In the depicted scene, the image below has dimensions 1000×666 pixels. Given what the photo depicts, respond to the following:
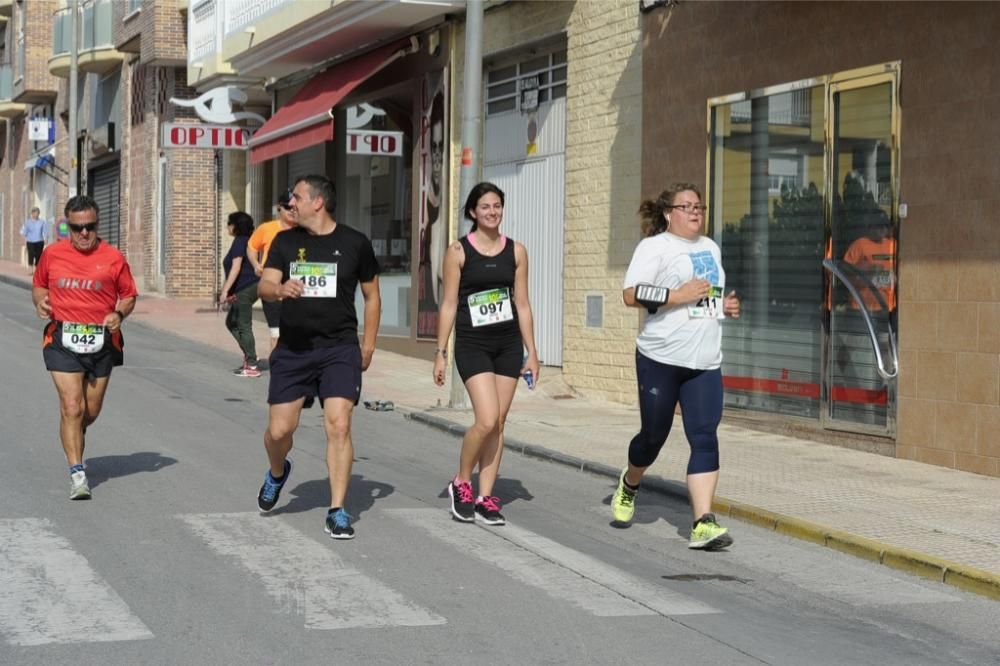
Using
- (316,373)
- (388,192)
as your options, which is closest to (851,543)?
(316,373)

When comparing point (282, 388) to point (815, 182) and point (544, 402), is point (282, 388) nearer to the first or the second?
point (815, 182)

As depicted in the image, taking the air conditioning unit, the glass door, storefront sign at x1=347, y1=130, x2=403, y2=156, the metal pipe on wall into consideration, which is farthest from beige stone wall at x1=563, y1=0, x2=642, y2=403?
the air conditioning unit

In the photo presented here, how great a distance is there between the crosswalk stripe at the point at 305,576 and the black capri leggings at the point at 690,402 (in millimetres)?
1981

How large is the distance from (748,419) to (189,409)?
202 inches

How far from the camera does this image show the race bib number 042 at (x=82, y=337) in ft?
30.3

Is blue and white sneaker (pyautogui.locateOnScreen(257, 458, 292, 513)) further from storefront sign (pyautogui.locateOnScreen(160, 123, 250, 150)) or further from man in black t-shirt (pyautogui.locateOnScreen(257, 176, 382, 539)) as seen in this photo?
storefront sign (pyautogui.locateOnScreen(160, 123, 250, 150))

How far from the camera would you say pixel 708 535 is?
26.7 feet

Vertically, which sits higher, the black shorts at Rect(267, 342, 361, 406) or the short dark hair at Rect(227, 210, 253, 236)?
the short dark hair at Rect(227, 210, 253, 236)

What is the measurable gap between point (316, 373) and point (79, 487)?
179 centimetres

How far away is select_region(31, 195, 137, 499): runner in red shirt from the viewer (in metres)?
9.27

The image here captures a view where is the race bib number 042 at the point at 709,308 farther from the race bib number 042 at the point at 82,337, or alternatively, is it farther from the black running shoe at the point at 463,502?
the race bib number 042 at the point at 82,337

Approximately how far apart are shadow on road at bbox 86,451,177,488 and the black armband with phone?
3.78 metres

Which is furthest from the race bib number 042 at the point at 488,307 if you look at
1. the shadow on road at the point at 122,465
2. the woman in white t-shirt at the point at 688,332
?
the shadow on road at the point at 122,465

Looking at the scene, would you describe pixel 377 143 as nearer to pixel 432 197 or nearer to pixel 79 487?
pixel 432 197
